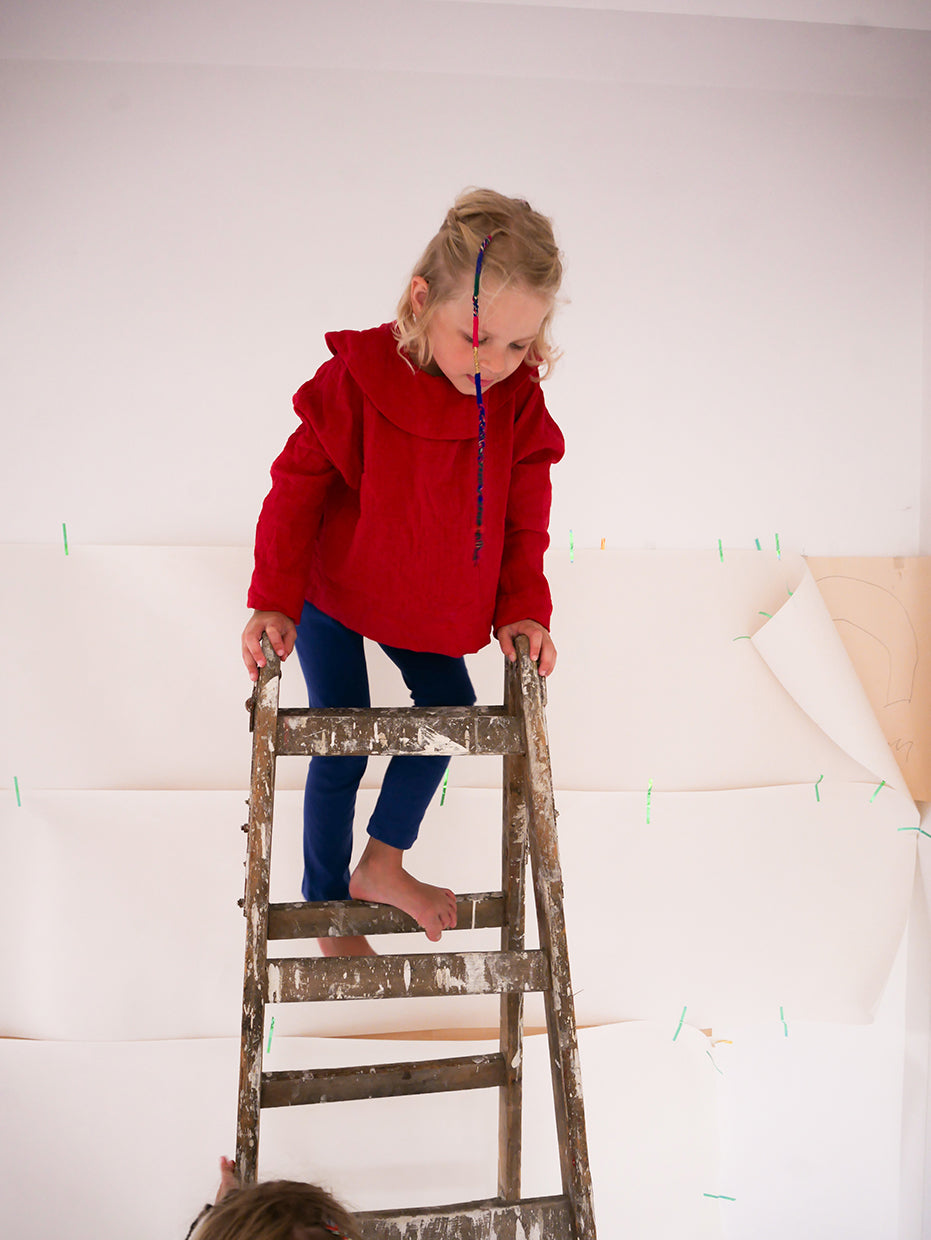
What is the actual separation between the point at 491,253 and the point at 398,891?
0.78m

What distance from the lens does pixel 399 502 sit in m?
1.14

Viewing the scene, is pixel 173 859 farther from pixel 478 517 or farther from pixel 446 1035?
pixel 478 517

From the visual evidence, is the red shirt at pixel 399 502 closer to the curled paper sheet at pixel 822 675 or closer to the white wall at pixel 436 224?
the white wall at pixel 436 224

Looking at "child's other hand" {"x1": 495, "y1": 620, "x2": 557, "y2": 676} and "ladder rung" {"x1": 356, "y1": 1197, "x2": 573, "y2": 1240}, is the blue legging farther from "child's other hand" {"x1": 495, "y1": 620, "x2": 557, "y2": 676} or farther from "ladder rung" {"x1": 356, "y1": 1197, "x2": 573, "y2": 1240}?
"ladder rung" {"x1": 356, "y1": 1197, "x2": 573, "y2": 1240}

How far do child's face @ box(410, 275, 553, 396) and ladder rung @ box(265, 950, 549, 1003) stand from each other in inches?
25.6

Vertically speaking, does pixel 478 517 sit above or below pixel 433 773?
above

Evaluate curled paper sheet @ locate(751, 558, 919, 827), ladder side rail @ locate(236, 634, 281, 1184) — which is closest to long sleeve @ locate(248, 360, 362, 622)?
ladder side rail @ locate(236, 634, 281, 1184)

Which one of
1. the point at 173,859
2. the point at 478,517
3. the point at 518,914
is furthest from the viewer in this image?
the point at 173,859

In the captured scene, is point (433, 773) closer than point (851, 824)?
Yes

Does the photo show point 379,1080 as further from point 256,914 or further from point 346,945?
point 256,914

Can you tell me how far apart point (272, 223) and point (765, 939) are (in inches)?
58.9

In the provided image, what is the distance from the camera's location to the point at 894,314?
1628mm

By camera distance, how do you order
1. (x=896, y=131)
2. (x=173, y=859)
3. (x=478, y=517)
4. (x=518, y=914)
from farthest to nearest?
1. (x=896, y=131)
2. (x=173, y=859)
3. (x=518, y=914)
4. (x=478, y=517)

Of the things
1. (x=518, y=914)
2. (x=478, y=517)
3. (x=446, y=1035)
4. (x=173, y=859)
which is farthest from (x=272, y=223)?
(x=446, y=1035)
